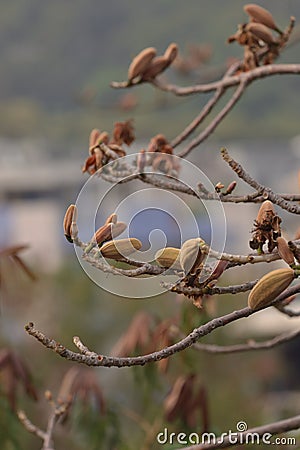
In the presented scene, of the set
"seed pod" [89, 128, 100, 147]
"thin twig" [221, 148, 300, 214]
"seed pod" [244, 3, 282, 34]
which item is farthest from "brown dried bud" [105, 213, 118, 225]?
"seed pod" [244, 3, 282, 34]

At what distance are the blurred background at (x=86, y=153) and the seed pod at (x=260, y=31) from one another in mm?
399

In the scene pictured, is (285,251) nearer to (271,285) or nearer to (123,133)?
(271,285)

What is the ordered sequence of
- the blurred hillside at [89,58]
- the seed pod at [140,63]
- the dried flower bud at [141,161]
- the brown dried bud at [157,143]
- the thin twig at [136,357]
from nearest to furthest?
the thin twig at [136,357]
the dried flower bud at [141,161]
the brown dried bud at [157,143]
the seed pod at [140,63]
the blurred hillside at [89,58]

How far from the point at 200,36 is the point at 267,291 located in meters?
34.4

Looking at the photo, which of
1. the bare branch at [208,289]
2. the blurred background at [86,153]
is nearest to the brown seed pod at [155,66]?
the blurred background at [86,153]

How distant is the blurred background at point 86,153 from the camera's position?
4.75 meters

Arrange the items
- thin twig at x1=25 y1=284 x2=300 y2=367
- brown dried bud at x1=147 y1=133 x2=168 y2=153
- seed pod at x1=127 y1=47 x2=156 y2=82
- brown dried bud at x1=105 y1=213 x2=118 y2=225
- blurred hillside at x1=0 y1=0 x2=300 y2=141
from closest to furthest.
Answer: thin twig at x1=25 y1=284 x2=300 y2=367, brown dried bud at x1=105 y1=213 x2=118 y2=225, brown dried bud at x1=147 y1=133 x2=168 y2=153, seed pod at x1=127 y1=47 x2=156 y2=82, blurred hillside at x1=0 y1=0 x2=300 y2=141

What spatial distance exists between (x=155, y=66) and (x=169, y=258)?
50 cm

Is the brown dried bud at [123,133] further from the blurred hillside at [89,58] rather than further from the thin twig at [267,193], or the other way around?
the blurred hillside at [89,58]

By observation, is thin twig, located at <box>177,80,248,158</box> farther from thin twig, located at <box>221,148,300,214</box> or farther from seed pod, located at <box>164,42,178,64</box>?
thin twig, located at <box>221,148,300,214</box>

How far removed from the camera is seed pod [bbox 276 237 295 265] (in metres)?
0.69

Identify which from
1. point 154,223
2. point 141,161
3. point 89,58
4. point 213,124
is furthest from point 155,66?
point 89,58

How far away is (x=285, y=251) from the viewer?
2.27ft

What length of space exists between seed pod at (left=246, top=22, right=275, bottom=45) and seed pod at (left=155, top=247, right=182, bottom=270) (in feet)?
1.54
